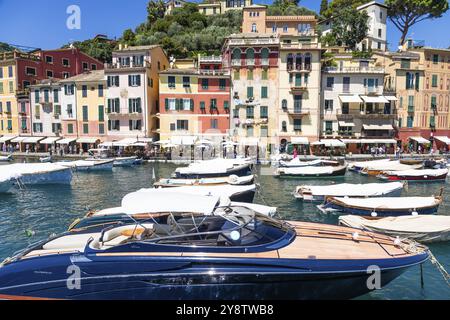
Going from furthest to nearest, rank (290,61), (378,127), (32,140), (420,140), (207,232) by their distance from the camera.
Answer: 1. (32,140)
2. (420,140)
3. (378,127)
4. (290,61)
5. (207,232)

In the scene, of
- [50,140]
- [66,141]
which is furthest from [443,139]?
[50,140]

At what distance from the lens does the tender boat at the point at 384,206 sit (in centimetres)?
1688

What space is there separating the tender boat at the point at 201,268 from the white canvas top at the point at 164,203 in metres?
0.50

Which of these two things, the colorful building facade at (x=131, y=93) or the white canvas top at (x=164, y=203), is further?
the colorful building facade at (x=131, y=93)

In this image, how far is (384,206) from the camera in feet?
56.9

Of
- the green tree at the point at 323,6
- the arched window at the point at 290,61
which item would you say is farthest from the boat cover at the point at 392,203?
the green tree at the point at 323,6

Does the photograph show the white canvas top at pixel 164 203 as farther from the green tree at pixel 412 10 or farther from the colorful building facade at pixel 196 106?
the green tree at pixel 412 10

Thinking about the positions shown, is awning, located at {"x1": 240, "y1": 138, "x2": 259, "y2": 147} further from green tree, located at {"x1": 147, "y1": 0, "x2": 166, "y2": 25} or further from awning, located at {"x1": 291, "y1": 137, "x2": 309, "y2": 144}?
green tree, located at {"x1": 147, "y1": 0, "x2": 166, "y2": 25}

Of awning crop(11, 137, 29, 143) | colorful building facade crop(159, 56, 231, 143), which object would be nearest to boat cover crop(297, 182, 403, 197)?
colorful building facade crop(159, 56, 231, 143)

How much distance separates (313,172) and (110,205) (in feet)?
62.4

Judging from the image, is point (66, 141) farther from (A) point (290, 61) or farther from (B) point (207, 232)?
(B) point (207, 232)

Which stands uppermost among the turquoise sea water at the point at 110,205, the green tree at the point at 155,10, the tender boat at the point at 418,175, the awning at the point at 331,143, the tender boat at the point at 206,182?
the green tree at the point at 155,10

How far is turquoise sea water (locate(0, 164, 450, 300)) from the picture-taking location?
10.4m

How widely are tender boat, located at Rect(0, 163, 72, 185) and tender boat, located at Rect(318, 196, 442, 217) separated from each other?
21297 mm
